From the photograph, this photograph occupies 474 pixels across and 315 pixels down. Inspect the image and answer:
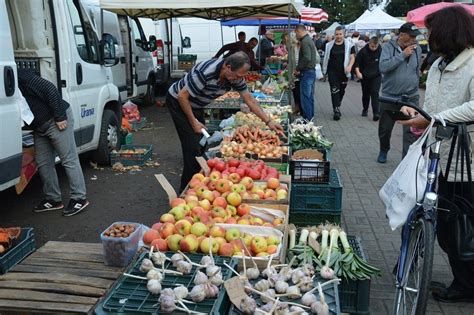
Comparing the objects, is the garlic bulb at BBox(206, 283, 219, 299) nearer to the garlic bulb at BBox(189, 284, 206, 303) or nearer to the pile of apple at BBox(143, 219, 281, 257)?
the garlic bulb at BBox(189, 284, 206, 303)

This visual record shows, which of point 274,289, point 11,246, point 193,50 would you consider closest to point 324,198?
point 274,289

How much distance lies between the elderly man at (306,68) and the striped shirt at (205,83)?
19.7ft

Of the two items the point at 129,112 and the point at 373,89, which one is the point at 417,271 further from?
the point at 373,89

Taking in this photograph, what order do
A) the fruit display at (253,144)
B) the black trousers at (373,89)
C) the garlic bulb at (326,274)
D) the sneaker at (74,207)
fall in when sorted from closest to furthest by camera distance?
the garlic bulb at (326,274)
the fruit display at (253,144)
the sneaker at (74,207)
the black trousers at (373,89)

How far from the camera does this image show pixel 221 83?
514 cm

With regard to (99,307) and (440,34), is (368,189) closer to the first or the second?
(440,34)

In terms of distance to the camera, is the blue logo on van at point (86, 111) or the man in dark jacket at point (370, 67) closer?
the blue logo on van at point (86, 111)

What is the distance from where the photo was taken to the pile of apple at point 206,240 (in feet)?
9.39

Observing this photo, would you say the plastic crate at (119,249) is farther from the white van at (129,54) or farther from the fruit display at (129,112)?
the fruit display at (129,112)

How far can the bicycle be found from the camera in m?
2.88

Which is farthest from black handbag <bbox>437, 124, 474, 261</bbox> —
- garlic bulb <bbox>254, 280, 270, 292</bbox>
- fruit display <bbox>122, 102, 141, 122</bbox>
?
fruit display <bbox>122, 102, 141, 122</bbox>

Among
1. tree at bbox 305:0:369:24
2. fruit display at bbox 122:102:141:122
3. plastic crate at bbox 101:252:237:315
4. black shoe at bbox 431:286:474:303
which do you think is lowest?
black shoe at bbox 431:286:474:303

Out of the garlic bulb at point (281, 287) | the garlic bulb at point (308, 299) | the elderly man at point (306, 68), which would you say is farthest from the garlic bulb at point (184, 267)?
the elderly man at point (306, 68)

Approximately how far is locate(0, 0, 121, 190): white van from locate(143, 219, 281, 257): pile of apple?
219 cm
